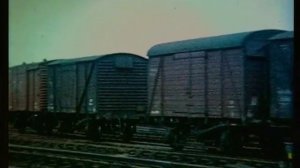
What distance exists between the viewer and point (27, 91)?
1712cm

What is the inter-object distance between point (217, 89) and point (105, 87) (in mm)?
4260

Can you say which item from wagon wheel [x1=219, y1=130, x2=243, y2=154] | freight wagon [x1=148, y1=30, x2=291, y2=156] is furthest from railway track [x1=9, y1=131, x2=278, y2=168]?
freight wagon [x1=148, y1=30, x2=291, y2=156]

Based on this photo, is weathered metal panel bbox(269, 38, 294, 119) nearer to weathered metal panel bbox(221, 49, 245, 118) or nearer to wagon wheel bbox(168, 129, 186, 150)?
weathered metal panel bbox(221, 49, 245, 118)

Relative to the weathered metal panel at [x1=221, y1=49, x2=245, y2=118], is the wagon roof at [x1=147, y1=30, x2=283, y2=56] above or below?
above

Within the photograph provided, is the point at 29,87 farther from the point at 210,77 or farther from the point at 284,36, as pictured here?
the point at 284,36

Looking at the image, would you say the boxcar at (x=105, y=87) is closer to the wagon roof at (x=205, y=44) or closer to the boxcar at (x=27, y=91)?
the boxcar at (x=27, y=91)

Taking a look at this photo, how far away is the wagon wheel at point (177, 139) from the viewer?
10.5 meters

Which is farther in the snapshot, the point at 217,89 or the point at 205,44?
the point at 205,44

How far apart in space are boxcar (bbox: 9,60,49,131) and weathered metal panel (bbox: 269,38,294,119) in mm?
8965

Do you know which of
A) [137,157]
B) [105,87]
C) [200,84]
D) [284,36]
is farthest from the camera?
[105,87]

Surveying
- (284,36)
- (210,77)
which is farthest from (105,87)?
(284,36)

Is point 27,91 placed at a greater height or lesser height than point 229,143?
greater

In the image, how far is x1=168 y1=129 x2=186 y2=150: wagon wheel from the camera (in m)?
10.5

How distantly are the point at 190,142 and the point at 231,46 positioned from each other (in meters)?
2.68
